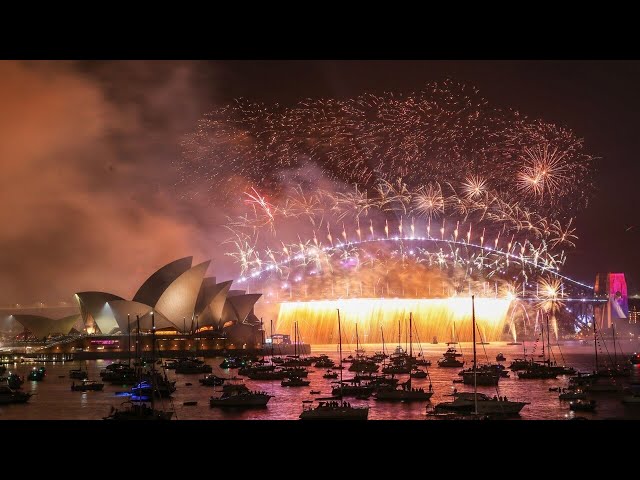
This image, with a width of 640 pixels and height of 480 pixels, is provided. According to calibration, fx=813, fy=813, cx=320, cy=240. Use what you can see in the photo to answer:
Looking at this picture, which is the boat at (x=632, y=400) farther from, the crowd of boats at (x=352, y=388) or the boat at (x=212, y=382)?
the boat at (x=212, y=382)

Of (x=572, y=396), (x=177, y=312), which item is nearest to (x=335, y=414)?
(x=572, y=396)

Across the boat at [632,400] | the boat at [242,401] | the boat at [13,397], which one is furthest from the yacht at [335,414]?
the boat at [13,397]

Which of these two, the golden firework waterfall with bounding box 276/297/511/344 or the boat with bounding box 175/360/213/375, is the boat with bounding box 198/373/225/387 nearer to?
the boat with bounding box 175/360/213/375

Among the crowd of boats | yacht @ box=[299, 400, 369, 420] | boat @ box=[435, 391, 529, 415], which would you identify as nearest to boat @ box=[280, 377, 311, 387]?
the crowd of boats

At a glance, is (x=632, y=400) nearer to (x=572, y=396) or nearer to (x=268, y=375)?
(x=572, y=396)
